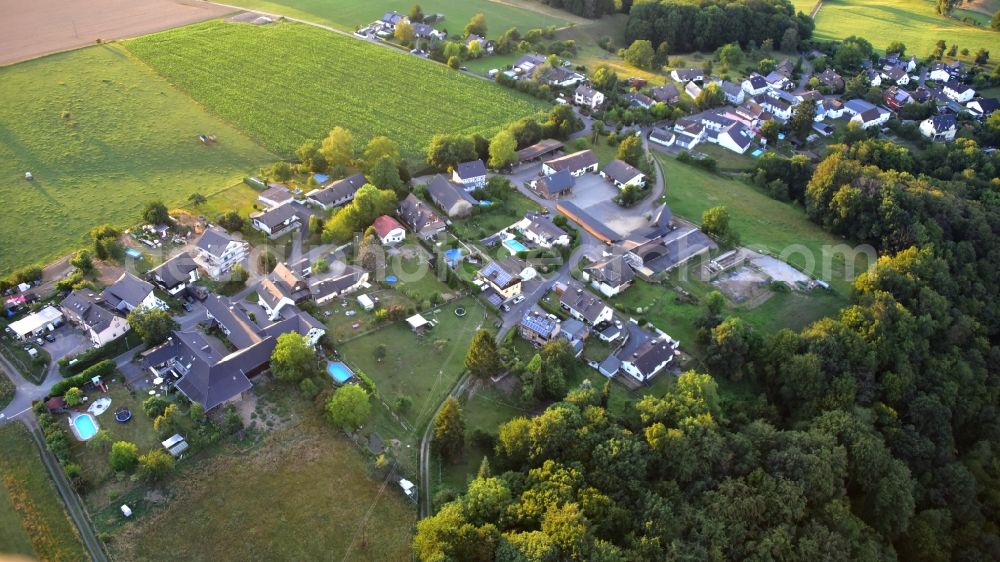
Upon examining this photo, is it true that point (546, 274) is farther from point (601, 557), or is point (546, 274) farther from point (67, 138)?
point (67, 138)

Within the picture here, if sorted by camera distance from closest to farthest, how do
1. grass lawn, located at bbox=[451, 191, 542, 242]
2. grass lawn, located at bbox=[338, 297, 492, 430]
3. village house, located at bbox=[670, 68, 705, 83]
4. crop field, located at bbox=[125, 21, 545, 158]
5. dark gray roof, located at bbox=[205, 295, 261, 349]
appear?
grass lawn, located at bbox=[338, 297, 492, 430]
dark gray roof, located at bbox=[205, 295, 261, 349]
grass lawn, located at bbox=[451, 191, 542, 242]
crop field, located at bbox=[125, 21, 545, 158]
village house, located at bbox=[670, 68, 705, 83]

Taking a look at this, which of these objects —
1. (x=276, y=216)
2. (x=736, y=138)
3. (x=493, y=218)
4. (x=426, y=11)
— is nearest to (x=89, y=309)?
(x=276, y=216)

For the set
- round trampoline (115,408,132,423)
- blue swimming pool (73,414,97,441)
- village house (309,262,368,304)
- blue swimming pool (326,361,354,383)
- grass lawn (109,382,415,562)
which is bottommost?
grass lawn (109,382,415,562)

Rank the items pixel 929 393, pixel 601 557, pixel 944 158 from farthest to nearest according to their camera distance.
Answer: pixel 944 158 → pixel 929 393 → pixel 601 557

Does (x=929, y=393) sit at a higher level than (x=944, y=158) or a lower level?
lower

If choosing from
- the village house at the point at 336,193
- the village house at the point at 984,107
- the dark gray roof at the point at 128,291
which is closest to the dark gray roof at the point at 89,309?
the dark gray roof at the point at 128,291

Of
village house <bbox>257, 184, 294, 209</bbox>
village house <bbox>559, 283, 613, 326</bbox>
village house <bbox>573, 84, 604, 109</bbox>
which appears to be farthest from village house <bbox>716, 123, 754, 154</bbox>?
village house <bbox>257, 184, 294, 209</bbox>

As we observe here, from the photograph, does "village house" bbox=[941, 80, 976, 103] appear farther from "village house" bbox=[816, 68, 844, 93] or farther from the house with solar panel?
the house with solar panel

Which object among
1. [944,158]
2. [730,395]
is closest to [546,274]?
[730,395]
